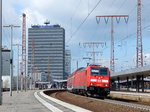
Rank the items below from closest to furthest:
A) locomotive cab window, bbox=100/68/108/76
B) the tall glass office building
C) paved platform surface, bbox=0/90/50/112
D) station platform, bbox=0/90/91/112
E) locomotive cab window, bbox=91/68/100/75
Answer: paved platform surface, bbox=0/90/50/112 < station platform, bbox=0/90/91/112 < locomotive cab window, bbox=91/68/100/75 < locomotive cab window, bbox=100/68/108/76 < the tall glass office building

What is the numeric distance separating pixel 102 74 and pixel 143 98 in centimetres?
624

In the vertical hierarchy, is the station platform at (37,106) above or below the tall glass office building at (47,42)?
below

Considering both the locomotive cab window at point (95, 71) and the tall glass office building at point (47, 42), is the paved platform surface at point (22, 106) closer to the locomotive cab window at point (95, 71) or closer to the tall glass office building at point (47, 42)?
the locomotive cab window at point (95, 71)

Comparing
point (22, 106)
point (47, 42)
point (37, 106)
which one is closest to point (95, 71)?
point (37, 106)

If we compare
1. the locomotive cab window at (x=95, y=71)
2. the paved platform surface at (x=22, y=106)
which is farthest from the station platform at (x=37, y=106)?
the locomotive cab window at (x=95, y=71)

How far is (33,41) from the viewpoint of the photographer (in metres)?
128

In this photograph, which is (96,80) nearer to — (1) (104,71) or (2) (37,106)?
(1) (104,71)

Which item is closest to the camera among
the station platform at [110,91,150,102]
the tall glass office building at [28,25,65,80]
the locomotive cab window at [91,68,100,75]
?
the locomotive cab window at [91,68,100,75]

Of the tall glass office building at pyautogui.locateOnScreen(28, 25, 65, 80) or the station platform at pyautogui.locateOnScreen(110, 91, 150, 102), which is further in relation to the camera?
the tall glass office building at pyautogui.locateOnScreen(28, 25, 65, 80)

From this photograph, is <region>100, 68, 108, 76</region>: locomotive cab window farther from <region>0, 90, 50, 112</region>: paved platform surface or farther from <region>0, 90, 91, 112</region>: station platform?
<region>0, 90, 50, 112</region>: paved platform surface

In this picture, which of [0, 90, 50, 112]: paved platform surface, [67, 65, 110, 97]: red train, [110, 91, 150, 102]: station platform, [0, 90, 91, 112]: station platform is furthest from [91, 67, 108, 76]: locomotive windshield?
[0, 90, 50, 112]: paved platform surface

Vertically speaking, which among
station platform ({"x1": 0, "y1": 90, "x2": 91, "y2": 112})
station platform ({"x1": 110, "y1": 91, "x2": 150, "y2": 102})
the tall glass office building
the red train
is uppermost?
the tall glass office building

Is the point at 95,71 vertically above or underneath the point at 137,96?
above

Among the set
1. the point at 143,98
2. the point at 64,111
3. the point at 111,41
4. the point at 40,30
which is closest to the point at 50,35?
the point at 40,30
